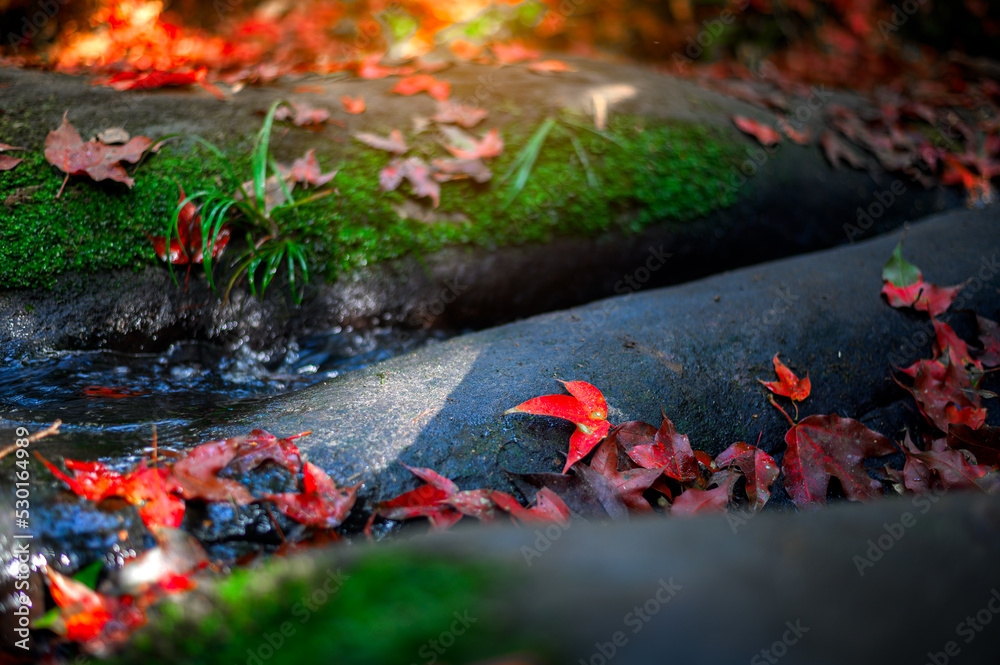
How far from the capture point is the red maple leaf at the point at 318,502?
1.38 metres

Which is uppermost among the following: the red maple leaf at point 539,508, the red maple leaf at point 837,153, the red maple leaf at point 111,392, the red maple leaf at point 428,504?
the red maple leaf at point 837,153

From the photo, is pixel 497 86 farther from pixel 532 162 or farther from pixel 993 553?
pixel 993 553

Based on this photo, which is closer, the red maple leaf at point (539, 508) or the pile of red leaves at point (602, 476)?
the pile of red leaves at point (602, 476)

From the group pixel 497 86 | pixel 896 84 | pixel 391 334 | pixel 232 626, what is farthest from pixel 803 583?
pixel 896 84

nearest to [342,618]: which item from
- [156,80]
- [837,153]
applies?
[156,80]

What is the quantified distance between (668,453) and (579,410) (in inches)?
11.6

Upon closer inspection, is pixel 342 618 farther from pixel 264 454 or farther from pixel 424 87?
pixel 424 87

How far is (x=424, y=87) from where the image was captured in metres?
3.08

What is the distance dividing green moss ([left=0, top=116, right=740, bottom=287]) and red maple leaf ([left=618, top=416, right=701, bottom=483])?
1427mm

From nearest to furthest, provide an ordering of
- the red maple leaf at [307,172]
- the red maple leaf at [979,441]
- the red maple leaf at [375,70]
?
1. the red maple leaf at [979,441]
2. the red maple leaf at [307,172]
3. the red maple leaf at [375,70]

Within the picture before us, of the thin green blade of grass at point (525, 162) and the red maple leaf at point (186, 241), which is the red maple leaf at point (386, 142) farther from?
the red maple leaf at point (186, 241)

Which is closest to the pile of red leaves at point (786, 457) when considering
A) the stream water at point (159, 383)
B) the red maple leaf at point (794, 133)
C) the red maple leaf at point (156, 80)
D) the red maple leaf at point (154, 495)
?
the red maple leaf at point (154, 495)

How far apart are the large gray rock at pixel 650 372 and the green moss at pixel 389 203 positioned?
2.40 ft

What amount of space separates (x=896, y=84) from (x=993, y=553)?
607 cm
